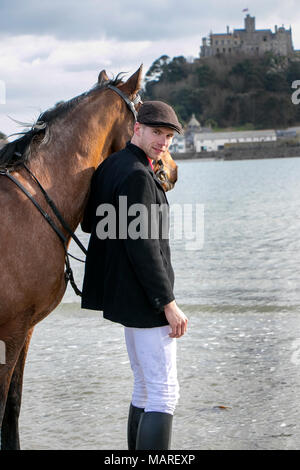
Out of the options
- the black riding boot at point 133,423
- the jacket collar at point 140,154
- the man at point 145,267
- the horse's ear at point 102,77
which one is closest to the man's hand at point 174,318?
the man at point 145,267

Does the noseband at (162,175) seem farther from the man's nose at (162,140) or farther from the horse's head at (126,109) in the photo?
the man's nose at (162,140)

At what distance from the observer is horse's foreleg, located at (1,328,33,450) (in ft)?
13.1

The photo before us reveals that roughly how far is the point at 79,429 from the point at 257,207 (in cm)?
2670

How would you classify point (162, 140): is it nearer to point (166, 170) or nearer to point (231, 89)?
point (166, 170)

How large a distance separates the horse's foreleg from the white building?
5938 inches

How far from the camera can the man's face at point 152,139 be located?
3476 mm

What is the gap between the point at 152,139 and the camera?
348cm

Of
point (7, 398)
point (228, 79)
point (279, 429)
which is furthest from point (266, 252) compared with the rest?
point (228, 79)

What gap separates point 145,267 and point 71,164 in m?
0.84

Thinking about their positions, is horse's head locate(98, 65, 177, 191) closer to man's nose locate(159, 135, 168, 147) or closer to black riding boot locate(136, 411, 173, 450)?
man's nose locate(159, 135, 168, 147)

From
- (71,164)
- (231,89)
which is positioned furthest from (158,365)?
(231,89)

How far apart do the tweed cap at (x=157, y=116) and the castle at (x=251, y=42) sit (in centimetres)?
19422
